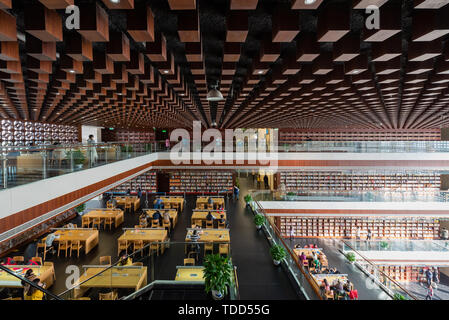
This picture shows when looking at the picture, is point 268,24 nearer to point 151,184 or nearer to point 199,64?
point 199,64

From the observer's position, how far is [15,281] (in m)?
4.99

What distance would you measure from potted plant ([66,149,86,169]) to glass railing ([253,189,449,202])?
9.87 m

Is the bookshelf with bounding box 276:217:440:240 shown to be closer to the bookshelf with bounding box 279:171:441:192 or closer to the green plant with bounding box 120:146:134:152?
the bookshelf with bounding box 279:171:441:192

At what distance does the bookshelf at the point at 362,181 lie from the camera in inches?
647

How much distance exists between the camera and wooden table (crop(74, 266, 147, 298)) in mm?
5240

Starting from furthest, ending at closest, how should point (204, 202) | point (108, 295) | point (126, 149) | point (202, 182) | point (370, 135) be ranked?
point (370, 135) → point (202, 182) → point (204, 202) → point (126, 149) → point (108, 295)

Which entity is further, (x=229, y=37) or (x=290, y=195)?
(x=290, y=195)

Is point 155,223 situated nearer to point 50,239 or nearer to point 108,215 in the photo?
point 108,215

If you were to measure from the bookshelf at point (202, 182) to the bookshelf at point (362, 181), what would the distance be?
3612mm

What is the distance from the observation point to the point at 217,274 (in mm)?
4504

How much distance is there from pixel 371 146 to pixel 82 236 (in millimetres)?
14445

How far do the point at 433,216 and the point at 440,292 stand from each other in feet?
12.8

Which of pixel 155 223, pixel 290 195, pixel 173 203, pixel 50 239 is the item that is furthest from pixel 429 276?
pixel 50 239

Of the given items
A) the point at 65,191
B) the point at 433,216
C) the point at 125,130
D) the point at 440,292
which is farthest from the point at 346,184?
the point at 125,130
